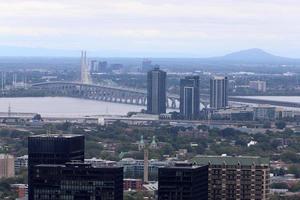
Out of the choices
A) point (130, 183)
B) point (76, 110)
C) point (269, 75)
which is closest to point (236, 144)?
point (130, 183)

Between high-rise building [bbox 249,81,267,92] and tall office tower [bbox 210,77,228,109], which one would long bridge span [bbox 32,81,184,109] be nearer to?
tall office tower [bbox 210,77,228,109]

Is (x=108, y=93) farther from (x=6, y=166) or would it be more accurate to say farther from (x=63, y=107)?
(x=6, y=166)

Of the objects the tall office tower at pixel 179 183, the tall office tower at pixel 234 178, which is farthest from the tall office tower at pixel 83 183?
the tall office tower at pixel 234 178

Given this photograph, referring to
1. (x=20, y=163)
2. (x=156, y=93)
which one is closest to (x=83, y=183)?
(x=20, y=163)

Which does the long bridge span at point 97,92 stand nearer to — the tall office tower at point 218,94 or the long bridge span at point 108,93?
the long bridge span at point 108,93

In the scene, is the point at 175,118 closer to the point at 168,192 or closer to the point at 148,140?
the point at 148,140

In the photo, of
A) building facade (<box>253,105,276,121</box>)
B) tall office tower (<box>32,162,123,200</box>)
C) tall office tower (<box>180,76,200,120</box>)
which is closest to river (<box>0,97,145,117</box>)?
tall office tower (<box>180,76,200,120</box>)
